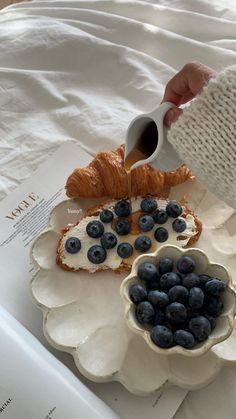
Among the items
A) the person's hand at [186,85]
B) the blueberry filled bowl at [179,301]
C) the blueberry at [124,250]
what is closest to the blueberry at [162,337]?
the blueberry filled bowl at [179,301]

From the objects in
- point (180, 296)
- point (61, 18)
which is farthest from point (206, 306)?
point (61, 18)

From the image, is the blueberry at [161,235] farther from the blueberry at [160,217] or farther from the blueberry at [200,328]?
the blueberry at [200,328]

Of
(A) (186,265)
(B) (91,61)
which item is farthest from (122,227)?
(B) (91,61)

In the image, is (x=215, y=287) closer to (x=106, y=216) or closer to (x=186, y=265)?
(x=186, y=265)

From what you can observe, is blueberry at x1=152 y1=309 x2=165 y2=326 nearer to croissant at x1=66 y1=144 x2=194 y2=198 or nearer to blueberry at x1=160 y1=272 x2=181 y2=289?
blueberry at x1=160 y1=272 x2=181 y2=289

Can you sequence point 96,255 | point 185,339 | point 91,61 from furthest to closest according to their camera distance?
point 91,61 → point 96,255 → point 185,339

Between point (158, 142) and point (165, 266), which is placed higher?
point (158, 142)
